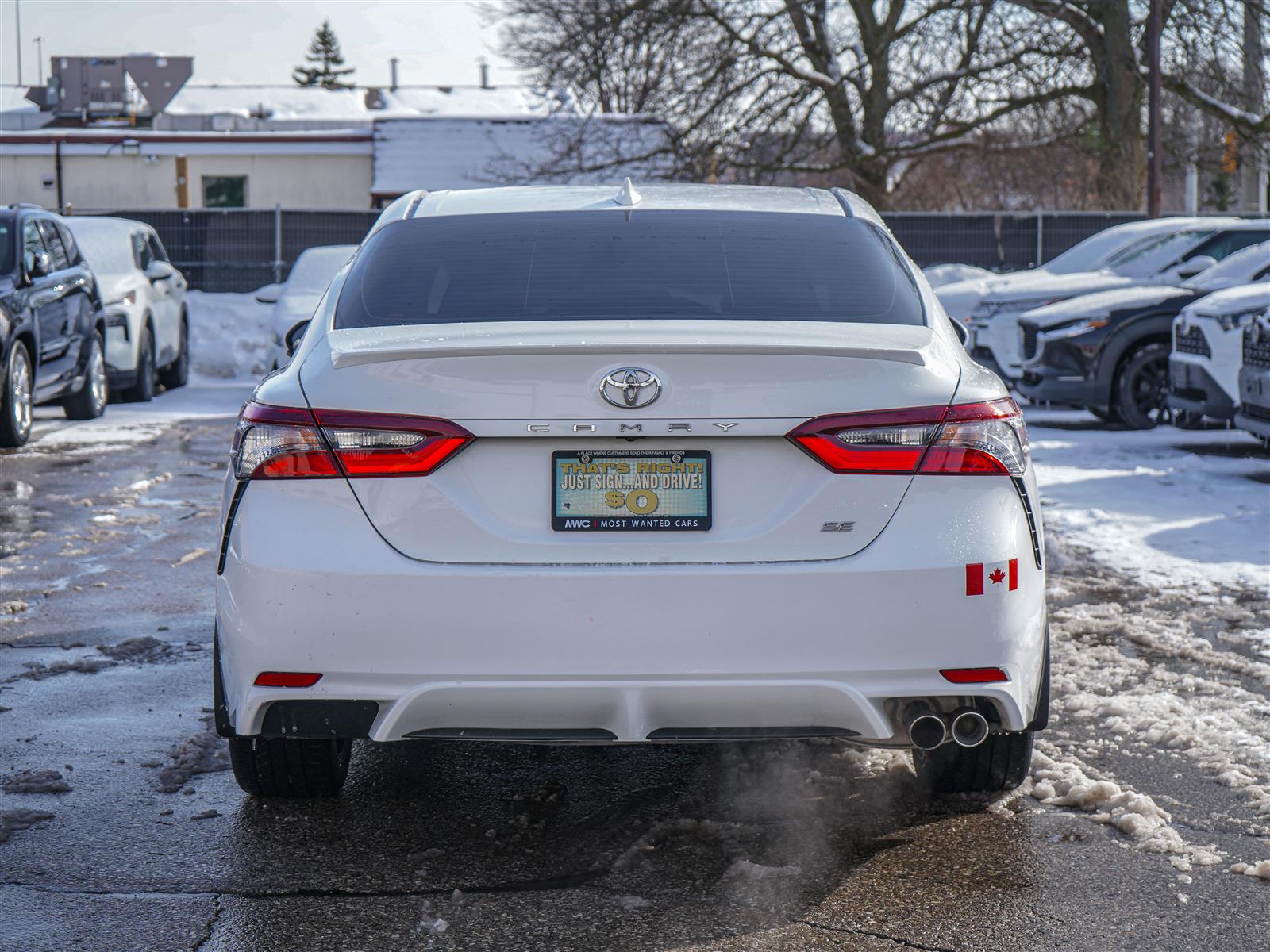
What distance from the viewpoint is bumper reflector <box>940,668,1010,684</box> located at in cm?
349

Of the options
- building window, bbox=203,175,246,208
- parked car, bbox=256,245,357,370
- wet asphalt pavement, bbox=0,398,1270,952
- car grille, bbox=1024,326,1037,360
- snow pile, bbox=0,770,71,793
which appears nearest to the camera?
wet asphalt pavement, bbox=0,398,1270,952

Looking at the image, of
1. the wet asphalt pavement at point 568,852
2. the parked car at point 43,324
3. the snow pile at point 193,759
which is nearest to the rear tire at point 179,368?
the parked car at point 43,324

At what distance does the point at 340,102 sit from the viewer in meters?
64.9

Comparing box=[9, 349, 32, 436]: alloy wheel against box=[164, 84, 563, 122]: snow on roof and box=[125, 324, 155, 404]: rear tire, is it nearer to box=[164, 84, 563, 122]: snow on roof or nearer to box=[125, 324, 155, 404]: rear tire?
box=[125, 324, 155, 404]: rear tire

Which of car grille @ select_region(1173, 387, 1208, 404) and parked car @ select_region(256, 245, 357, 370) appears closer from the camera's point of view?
car grille @ select_region(1173, 387, 1208, 404)

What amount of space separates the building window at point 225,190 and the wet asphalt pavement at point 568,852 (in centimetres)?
4318

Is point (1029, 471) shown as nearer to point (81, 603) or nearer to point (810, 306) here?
point (810, 306)

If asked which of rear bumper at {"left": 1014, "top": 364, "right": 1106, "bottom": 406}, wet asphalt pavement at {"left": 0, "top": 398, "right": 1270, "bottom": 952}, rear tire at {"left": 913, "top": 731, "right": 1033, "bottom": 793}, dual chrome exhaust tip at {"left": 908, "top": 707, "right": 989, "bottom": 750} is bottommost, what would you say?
wet asphalt pavement at {"left": 0, "top": 398, "right": 1270, "bottom": 952}

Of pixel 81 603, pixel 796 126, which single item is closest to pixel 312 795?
pixel 81 603

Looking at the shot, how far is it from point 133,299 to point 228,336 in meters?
6.04

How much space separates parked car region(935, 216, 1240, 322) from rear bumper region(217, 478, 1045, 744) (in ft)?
41.0

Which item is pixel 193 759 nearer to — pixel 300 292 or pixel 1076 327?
pixel 1076 327

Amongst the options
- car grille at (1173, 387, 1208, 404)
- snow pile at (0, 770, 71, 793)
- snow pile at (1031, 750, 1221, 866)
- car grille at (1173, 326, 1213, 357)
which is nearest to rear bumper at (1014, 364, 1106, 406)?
car grille at (1173, 326, 1213, 357)

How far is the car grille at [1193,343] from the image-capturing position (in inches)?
450
